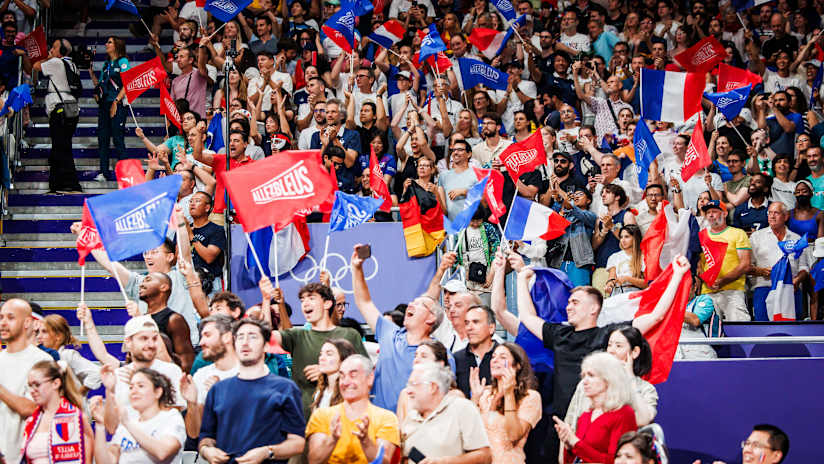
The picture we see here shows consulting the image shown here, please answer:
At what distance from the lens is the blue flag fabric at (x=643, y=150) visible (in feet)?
36.4

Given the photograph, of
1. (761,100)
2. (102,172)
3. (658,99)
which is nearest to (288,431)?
(658,99)

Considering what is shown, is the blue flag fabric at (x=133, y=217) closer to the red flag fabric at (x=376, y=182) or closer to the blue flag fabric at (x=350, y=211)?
the blue flag fabric at (x=350, y=211)

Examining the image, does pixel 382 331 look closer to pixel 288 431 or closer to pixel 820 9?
pixel 288 431

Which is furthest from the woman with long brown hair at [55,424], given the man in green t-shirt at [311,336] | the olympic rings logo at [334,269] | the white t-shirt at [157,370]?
the olympic rings logo at [334,269]

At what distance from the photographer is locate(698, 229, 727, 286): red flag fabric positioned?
34.4 ft

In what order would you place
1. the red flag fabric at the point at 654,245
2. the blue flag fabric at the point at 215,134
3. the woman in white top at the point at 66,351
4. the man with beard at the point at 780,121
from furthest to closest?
the man with beard at the point at 780,121, the blue flag fabric at the point at 215,134, the red flag fabric at the point at 654,245, the woman in white top at the point at 66,351

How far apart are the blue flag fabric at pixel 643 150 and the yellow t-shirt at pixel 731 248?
0.92 meters

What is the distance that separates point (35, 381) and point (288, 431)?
1779mm

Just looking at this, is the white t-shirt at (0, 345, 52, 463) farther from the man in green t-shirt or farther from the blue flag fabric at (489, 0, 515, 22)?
the blue flag fabric at (489, 0, 515, 22)

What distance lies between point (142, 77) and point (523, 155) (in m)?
4.73

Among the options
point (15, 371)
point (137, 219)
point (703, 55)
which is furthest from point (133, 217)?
point (703, 55)

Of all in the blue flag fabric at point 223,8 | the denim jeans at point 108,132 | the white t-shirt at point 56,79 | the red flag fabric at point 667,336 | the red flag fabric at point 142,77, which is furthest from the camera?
the blue flag fabric at point 223,8

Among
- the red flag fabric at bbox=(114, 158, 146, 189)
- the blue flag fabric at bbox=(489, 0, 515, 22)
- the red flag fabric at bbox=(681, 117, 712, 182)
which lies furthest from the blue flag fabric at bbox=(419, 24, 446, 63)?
the red flag fabric at bbox=(114, 158, 146, 189)

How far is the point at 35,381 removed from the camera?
22.1 ft
